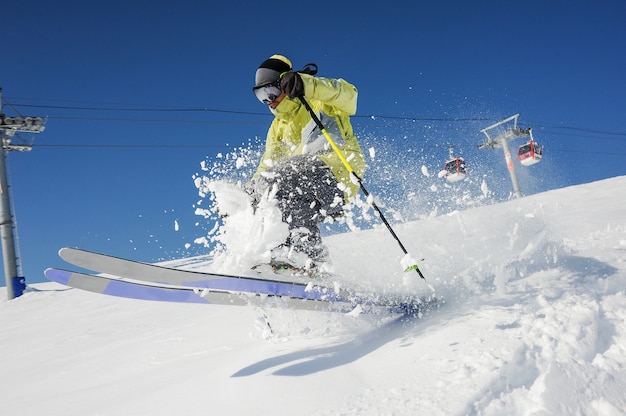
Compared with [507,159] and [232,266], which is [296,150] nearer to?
[232,266]

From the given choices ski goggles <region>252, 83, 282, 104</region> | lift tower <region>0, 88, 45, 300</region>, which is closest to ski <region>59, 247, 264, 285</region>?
ski goggles <region>252, 83, 282, 104</region>

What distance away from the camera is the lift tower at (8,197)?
8.88 meters

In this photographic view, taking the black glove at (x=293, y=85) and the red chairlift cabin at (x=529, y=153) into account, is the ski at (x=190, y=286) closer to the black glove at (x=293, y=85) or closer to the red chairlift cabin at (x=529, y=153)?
the black glove at (x=293, y=85)

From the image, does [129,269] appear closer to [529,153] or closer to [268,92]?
[268,92]

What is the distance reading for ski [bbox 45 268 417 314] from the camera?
8.80 feet

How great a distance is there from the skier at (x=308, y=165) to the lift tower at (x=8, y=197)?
8328mm

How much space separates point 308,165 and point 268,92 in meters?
0.85

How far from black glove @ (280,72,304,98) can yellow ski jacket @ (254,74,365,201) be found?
0.05m

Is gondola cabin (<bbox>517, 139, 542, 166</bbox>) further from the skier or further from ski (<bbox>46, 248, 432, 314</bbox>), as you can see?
ski (<bbox>46, 248, 432, 314</bbox>)

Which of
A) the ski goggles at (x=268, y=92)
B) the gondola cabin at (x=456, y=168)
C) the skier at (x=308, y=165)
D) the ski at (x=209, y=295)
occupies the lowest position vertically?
the ski at (x=209, y=295)

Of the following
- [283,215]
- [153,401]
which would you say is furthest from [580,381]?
[283,215]

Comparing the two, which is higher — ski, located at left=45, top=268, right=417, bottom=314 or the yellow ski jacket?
the yellow ski jacket

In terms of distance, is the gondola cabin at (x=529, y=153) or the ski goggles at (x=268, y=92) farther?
the gondola cabin at (x=529, y=153)

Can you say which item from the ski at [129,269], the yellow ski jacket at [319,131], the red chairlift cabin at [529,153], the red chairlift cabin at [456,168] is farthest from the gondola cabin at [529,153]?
the ski at [129,269]
